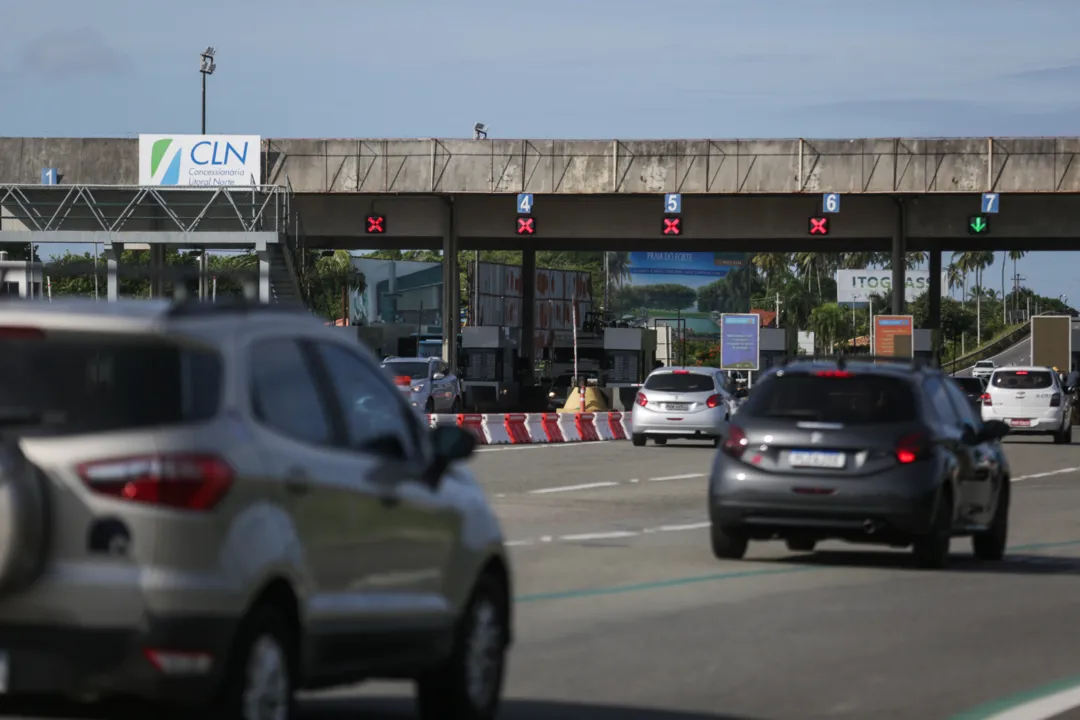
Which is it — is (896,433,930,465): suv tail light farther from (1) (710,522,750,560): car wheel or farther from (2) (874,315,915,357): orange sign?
(2) (874,315,915,357): orange sign

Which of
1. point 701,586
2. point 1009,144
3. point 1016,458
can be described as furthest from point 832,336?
point 701,586

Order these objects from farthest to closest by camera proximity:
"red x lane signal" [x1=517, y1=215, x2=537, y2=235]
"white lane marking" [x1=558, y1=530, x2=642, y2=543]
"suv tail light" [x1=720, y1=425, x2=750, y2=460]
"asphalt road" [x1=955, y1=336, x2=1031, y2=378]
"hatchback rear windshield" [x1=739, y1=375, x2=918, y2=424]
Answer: "asphalt road" [x1=955, y1=336, x2=1031, y2=378]
"red x lane signal" [x1=517, y1=215, x2=537, y2=235]
"white lane marking" [x1=558, y1=530, x2=642, y2=543]
"suv tail light" [x1=720, y1=425, x2=750, y2=460]
"hatchback rear windshield" [x1=739, y1=375, x2=918, y2=424]

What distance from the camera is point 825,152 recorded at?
55.8 meters

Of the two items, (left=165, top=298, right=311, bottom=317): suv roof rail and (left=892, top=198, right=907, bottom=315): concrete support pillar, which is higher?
(left=892, top=198, right=907, bottom=315): concrete support pillar

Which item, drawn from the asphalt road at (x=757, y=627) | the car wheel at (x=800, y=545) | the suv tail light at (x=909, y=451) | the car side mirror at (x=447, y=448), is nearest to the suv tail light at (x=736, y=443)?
the car wheel at (x=800, y=545)

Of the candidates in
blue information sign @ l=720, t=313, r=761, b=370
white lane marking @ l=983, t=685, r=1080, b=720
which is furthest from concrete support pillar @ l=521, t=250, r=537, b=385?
white lane marking @ l=983, t=685, r=1080, b=720

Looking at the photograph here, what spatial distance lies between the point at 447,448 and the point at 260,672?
1.69 m

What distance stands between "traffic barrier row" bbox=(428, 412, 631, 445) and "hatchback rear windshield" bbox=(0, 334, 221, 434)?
30517 mm

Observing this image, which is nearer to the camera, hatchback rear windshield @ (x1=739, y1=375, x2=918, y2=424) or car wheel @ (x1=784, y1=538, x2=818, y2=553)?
hatchback rear windshield @ (x1=739, y1=375, x2=918, y2=424)

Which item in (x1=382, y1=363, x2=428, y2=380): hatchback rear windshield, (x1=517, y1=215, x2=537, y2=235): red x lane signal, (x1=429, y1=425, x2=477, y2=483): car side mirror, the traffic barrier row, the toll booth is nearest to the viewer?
(x1=429, y1=425, x2=477, y2=483): car side mirror

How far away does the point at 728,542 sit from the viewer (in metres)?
15.5

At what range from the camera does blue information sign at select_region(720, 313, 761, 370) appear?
61406 millimetres

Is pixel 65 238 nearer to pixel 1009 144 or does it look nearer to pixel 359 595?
pixel 1009 144

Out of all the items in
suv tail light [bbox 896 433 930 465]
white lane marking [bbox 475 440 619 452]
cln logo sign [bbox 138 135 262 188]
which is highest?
cln logo sign [bbox 138 135 262 188]
